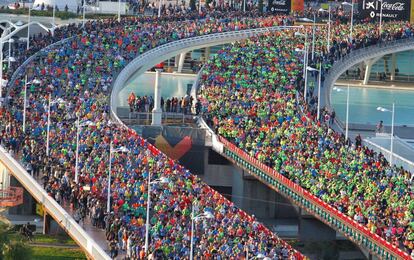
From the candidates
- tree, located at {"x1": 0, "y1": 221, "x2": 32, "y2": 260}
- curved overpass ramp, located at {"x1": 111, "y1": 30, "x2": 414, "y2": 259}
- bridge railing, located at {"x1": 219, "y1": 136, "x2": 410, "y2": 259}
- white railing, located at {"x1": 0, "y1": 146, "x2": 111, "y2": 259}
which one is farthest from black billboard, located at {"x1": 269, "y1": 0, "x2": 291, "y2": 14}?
tree, located at {"x1": 0, "y1": 221, "x2": 32, "y2": 260}

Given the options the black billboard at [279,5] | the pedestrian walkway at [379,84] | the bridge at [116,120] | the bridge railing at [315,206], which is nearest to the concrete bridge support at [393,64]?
the pedestrian walkway at [379,84]

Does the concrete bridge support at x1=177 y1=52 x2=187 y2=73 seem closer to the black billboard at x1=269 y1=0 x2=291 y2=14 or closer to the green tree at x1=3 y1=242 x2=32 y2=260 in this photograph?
the black billboard at x1=269 y1=0 x2=291 y2=14

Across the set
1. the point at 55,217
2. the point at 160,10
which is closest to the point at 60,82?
the point at 55,217

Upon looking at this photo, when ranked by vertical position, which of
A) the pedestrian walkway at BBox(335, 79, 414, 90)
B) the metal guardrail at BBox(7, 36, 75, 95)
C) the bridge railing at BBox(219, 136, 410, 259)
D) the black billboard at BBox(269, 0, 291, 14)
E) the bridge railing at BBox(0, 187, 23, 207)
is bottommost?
the bridge railing at BBox(0, 187, 23, 207)

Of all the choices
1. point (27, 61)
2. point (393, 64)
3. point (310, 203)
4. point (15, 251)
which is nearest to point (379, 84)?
point (393, 64)

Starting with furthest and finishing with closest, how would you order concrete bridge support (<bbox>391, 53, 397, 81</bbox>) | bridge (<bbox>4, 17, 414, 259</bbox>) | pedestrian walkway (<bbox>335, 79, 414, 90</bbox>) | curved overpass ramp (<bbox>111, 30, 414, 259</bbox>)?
concrete bridge support (<bbox>391, 53, 397, 81</bbox>), pedestrian walkway (<bbox>335, 79, 414, 90</bbox>), curved overpass ramp (<bbox>111, 30, 414, 259</bbox>), bridge (<bbox>4, 17, 414, 259</bbox>)

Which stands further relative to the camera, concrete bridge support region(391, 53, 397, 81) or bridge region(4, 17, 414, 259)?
concrete bridge support region(391, 53, 397, 81)

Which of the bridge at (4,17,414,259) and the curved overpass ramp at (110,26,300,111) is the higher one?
the curved overpass ramp at (110,26,300,111)

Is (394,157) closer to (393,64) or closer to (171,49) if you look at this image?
(171,49)
